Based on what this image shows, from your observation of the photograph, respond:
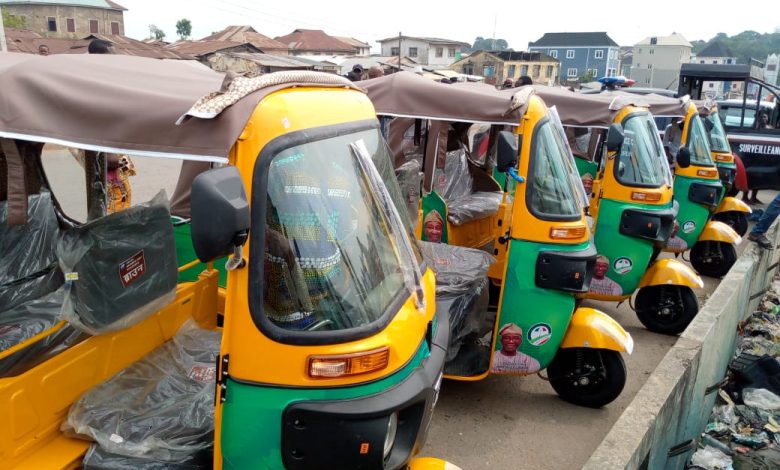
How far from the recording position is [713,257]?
8.35 metres

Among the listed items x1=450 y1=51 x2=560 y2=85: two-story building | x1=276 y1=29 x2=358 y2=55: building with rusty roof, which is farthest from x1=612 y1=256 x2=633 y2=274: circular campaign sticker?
x1=276 y1=29 x2=358 y2=55: building with rusty roof

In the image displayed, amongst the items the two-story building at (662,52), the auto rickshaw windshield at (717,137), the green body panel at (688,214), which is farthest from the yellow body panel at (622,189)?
the two-story building at (662,52)

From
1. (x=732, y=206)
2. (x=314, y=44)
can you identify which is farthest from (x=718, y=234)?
(x=314, y=44)

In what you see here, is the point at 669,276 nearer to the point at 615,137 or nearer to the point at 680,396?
the point at 615,137

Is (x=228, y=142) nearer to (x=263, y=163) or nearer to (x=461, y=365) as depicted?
(x=263, y=163)

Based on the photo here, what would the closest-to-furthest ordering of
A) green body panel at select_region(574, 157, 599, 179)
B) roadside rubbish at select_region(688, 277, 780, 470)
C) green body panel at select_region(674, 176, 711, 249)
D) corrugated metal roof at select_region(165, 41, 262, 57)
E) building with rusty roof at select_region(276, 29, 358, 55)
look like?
roadside rubbish at select_region(688, 277, 780, 470), green body panel at select_region(574, 157, 599, 179), green body panel at select_region(674, 176, 711, 249), corrugated metal roof at select_region(165, 41, 262, 57), building with rusty roof at select_region(276, 29, 358, 55)

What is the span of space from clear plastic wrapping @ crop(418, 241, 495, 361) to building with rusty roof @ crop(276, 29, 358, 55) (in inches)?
2062

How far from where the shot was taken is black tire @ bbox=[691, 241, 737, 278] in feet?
27.1

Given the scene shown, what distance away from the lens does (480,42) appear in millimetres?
125875

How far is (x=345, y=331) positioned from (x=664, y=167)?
502 centimetres

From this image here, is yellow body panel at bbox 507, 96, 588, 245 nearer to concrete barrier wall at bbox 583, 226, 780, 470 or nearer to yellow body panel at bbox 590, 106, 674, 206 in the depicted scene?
concrete barrier wall at bbox 583, 226, 780, 470

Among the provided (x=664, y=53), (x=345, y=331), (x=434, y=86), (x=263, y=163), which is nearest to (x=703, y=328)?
(x=434, y=86)

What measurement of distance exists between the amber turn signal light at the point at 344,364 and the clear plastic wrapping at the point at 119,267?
1.24 meters

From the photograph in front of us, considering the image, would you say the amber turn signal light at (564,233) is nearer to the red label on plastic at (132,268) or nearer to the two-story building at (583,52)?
the red label on plastic at (132,268)
